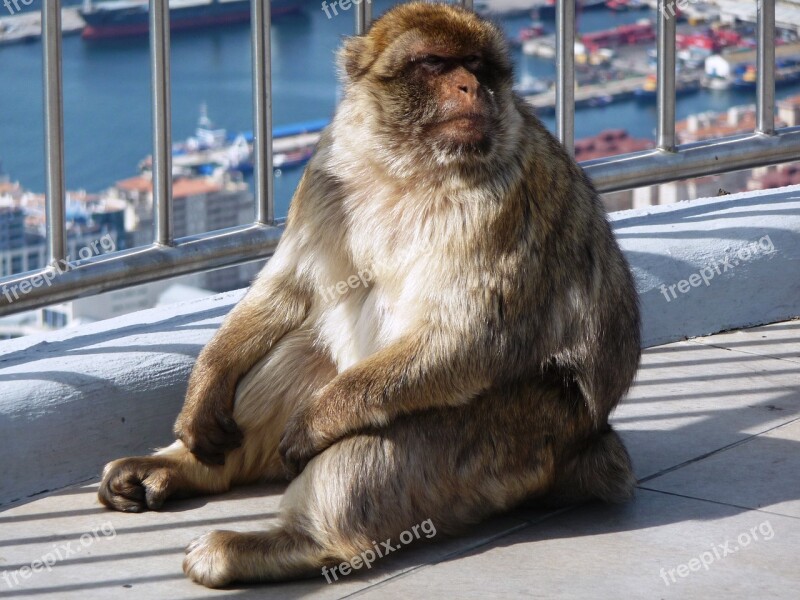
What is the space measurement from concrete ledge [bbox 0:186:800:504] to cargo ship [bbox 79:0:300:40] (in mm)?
888

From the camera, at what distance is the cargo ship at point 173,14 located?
3885 millimetres

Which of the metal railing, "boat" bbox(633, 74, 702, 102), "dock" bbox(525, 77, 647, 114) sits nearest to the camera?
the metal railing

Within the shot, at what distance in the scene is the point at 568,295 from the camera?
2775mm

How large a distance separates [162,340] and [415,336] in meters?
1.00

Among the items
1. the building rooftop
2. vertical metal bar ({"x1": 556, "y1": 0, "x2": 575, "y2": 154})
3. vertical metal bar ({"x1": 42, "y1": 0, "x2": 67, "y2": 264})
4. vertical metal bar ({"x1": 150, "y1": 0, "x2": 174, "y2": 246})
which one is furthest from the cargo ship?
the building rooftop

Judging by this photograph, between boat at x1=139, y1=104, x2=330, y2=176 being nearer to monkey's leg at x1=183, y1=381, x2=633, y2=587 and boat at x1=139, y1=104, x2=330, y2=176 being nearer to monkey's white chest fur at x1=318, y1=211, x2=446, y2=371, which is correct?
monkey's white chest fur at x1=318, y1=211, x2=446, y2=371

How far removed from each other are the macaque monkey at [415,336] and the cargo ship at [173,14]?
102cm

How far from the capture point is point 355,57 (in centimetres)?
295

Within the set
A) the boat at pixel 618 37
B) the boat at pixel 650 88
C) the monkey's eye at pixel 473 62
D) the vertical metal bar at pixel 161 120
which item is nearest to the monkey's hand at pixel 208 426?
the vertical metal bar at pixel 161 120

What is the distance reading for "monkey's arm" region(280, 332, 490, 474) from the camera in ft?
8.54

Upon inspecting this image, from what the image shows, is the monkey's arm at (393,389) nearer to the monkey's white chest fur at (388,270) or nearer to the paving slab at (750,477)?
the monkey's white chest fur at (388,270)

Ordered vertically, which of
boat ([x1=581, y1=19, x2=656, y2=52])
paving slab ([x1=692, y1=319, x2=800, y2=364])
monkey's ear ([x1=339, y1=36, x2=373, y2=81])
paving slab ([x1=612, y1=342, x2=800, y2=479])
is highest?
boat ([x1=581, y1=19, x2=656, y2=52])

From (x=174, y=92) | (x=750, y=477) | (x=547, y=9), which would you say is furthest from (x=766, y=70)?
(x=174, y=92)

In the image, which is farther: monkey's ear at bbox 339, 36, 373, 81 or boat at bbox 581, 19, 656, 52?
boat at bbox 581, 19, 656, 52
